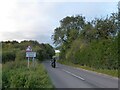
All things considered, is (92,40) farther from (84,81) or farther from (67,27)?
(67,27)

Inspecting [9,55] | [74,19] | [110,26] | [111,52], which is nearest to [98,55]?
[111,52]

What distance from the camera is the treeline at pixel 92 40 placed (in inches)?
1262

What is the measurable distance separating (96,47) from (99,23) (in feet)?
62.8

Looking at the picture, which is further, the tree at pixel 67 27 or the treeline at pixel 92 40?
the tree at pixel 67 27

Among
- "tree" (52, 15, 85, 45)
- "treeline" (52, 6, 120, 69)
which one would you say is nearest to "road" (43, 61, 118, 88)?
"treeline" (52, 6, 120, 69)

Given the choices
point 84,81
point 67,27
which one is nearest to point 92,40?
point 84,81

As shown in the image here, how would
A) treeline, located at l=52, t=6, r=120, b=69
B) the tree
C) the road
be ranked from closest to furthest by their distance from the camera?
1. the road
2. treeline, located at l=52, t=6, r=120, b=69
3. the tree

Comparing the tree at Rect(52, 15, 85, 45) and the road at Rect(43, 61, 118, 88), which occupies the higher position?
the tree at Rect(52, 15, 85, 45)

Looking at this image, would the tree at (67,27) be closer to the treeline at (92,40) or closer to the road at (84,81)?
the treeline at (92,40)

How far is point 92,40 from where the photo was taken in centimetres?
5069

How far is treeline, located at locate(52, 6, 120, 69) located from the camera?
32.1 m

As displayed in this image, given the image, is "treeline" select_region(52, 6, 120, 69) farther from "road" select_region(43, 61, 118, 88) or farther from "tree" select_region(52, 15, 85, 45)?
"road" select_region(43, 61, 118, 88)

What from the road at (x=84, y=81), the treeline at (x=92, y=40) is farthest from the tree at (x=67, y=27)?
the road at (x=84, y=81)

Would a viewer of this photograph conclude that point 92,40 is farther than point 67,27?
No
